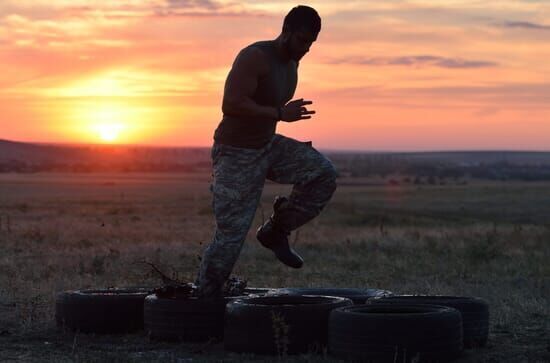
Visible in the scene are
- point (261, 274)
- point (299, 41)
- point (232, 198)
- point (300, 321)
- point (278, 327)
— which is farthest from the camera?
point (261, 274)

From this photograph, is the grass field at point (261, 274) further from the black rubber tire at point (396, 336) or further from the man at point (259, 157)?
the man at point (259, 157)

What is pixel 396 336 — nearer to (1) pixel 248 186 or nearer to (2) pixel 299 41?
(1) pixel 248 186

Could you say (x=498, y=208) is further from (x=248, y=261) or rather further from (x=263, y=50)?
(x=263, y=50)

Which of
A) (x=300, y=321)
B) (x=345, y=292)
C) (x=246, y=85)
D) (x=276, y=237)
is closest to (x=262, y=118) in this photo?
(x=246, y=85)

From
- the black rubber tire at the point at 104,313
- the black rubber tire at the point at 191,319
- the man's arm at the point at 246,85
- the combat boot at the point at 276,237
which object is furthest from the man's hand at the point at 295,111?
the black rubber tire at the point at 104,313

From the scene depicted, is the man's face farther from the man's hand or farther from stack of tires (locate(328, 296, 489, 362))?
stack of tires (locate(328, 296, 489, 362))

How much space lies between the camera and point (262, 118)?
813 cm

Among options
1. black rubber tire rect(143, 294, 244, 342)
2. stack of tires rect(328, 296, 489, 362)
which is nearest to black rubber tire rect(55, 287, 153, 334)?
black rubber tire rect(143, 294, 244, 342)

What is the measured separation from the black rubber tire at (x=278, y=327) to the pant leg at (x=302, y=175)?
897 millimetres

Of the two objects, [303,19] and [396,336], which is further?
[303,19]

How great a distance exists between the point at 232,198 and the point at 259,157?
400mm

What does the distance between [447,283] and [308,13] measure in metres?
7.01

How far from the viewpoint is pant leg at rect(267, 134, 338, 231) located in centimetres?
830

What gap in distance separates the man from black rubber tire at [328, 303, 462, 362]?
1234 mm
